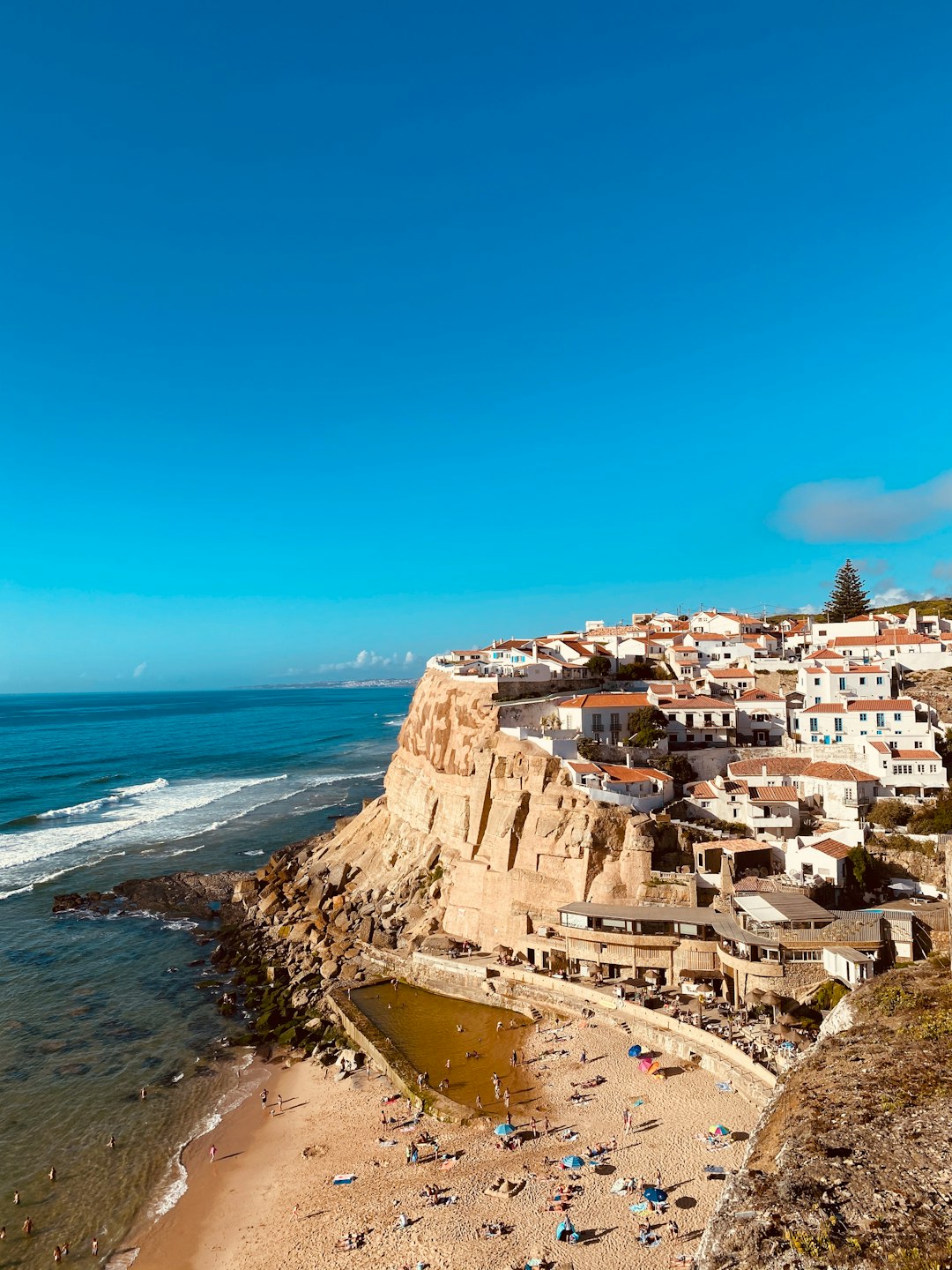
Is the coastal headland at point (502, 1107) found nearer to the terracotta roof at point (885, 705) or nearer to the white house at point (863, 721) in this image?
the white house at point (863, 721)

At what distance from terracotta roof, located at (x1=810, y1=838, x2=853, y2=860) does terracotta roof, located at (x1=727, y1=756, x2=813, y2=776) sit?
5717 millimetres

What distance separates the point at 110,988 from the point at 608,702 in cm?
2943

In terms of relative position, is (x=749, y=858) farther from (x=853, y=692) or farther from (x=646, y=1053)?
(x=853, y=692)

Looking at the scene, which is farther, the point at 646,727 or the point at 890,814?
the point at 646,727

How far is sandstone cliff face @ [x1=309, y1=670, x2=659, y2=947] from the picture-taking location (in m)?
32.1

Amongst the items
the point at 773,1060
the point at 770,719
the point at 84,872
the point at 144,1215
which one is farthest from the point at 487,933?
the point at 84,872

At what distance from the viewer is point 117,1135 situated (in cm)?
2402

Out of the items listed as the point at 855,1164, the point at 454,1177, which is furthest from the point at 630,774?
the point at 855,1164

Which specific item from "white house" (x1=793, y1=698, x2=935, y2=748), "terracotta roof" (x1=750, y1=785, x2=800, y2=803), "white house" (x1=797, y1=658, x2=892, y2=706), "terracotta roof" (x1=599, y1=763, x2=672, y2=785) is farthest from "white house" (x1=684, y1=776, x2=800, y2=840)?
"white house" (x1=797, y1=658, x2=892, y2=706)

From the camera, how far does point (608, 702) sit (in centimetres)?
4416

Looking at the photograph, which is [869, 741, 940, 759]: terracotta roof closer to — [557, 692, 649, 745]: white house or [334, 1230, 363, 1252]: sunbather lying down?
[557, 692, 649, 745]: white house

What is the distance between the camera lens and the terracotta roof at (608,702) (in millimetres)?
43781

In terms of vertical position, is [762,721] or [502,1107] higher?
[762,721]

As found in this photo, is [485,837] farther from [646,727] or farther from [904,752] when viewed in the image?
[904,752]
